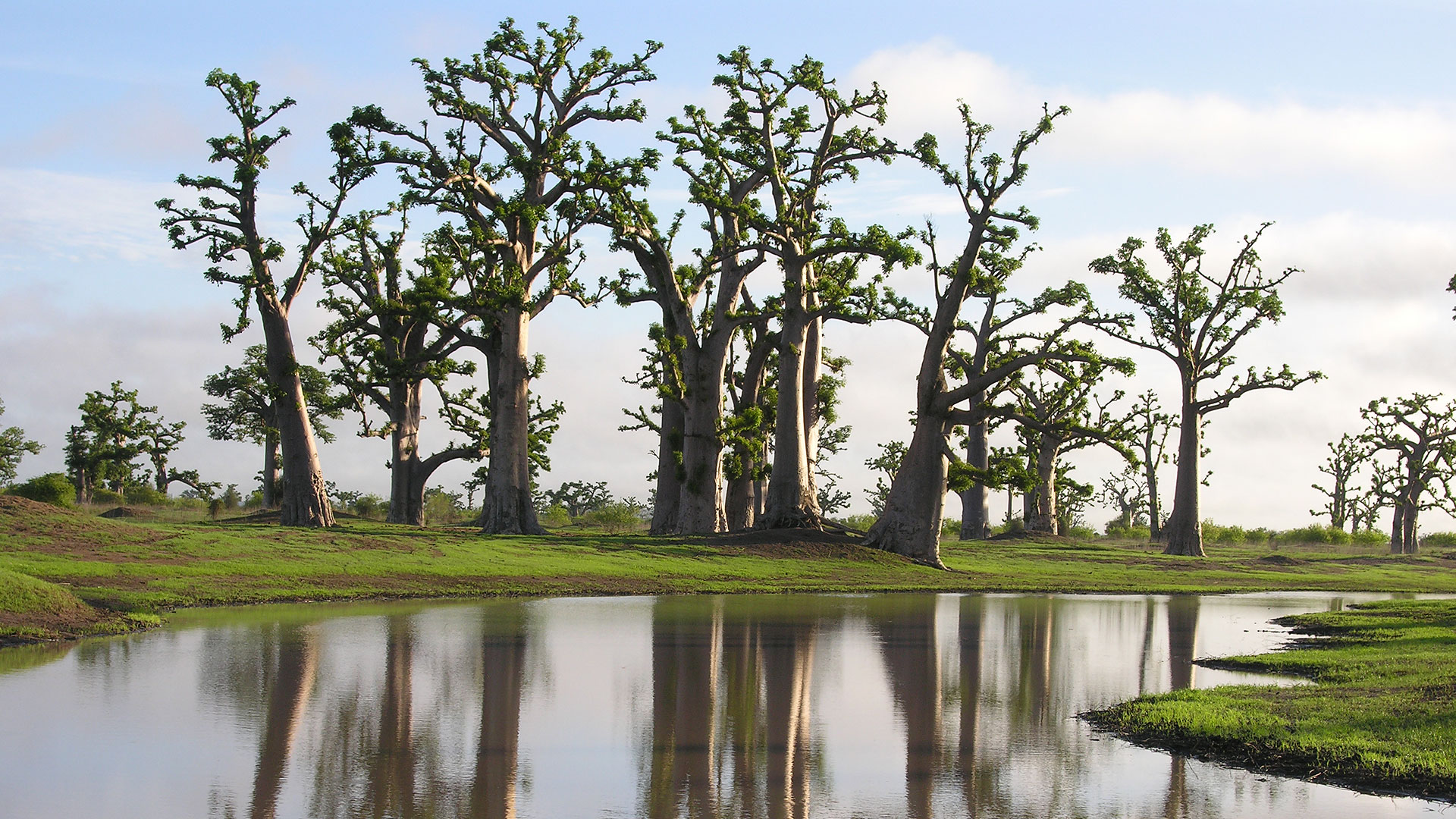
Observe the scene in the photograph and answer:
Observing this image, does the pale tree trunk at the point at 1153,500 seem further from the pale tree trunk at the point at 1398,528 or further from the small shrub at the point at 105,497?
the small shrub at the point at 105,497

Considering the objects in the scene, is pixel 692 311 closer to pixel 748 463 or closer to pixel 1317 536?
pixel 748 463

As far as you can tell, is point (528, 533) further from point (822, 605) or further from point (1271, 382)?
point (1271, 382)

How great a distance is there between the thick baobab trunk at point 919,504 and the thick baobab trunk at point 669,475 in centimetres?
910

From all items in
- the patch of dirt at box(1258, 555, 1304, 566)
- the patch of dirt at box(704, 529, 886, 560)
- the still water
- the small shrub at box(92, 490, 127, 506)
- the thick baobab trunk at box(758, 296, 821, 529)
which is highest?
the thick baobab trunk at box(758, 296, 821, 529)

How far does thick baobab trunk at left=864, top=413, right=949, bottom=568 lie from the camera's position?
36.5 meters

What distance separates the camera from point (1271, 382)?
165 feet

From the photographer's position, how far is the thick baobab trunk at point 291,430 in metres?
36.4

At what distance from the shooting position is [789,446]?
38.3 meters

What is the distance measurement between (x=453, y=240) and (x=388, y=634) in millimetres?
25884

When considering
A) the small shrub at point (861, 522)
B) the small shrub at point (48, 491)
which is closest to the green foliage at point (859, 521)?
the small shrub at point (861, 522)

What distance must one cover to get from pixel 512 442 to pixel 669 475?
673cm

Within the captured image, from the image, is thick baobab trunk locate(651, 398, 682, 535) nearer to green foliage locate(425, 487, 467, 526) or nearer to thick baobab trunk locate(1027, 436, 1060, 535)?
green foliage locate(425, 487, 467, 526)

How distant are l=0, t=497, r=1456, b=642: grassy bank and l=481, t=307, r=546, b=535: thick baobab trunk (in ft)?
4.61

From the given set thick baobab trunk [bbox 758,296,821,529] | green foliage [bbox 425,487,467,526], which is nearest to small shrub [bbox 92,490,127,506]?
green foliage [bbox 425,487,467,526]
